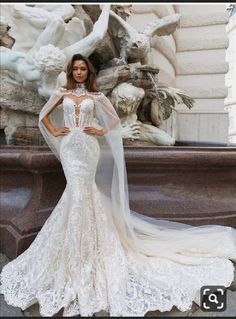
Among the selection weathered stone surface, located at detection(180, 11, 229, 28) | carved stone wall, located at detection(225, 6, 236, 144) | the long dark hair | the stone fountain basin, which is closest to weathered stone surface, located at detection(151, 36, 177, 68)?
weathered stone surface, located at detection(180, 11, 229, 28)

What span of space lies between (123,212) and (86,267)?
567 mm

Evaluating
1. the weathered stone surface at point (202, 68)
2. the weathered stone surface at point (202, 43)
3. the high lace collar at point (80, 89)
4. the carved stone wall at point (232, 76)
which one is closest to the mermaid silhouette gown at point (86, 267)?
the high lace collar at point (80, 89)

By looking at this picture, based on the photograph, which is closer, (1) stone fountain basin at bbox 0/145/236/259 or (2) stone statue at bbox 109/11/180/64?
(1) stone fountain basin at bbox 0/145/236/259

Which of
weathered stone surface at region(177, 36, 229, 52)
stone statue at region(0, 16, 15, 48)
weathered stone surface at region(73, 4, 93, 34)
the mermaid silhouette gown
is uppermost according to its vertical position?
weathered stone surface at region(177, 36, 229, 52)

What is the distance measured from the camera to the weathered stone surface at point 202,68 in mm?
8430

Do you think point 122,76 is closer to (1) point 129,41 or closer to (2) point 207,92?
(1) point 129,41

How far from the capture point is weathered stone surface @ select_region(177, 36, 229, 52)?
840 centimetres

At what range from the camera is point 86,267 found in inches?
89.4

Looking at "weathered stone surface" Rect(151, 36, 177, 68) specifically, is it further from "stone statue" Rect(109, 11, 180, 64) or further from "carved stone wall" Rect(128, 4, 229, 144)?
"stone statue" Rect(109, 11, 180, 64)

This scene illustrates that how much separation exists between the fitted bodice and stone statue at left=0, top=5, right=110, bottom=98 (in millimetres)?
1063

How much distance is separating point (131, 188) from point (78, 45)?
1.98 metres

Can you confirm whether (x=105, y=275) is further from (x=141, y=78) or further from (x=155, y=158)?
(x=141, y=78)

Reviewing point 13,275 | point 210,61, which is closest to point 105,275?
point 13,275

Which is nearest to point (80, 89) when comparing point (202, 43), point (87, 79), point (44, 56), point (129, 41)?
point (87, 79)
